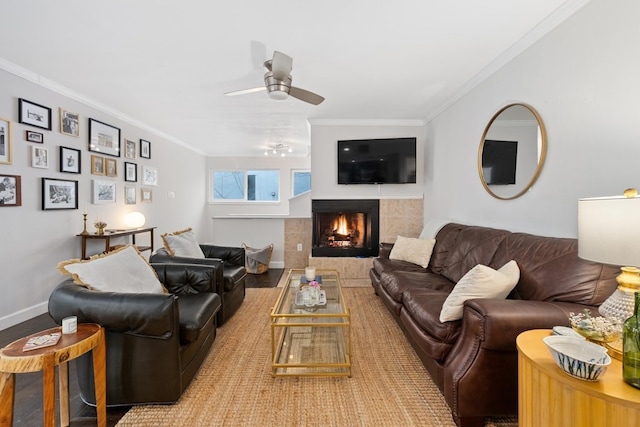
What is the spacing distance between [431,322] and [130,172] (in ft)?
14.5

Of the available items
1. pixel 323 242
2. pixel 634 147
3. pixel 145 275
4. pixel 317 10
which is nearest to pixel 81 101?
pixel 145 275

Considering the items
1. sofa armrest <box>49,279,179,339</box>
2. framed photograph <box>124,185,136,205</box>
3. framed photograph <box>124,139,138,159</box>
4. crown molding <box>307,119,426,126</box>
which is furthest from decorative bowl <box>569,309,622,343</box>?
framed photograph <box>124,139,138,159</box>

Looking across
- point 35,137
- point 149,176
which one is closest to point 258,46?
point 35,137

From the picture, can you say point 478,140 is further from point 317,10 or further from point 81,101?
point 81,101

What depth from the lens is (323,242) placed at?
4.44 metres

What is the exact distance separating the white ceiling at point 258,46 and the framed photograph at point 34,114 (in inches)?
10.5

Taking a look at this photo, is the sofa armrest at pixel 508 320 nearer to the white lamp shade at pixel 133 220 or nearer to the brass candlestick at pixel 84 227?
the brass candlestick at pixel 84 227

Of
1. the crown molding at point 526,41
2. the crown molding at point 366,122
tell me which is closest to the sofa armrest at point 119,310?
the crown molding at point 526,41

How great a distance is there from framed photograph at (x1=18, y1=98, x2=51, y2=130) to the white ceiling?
0.27m

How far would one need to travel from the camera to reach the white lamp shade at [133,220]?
3971 mm

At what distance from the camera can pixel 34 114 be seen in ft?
9.29

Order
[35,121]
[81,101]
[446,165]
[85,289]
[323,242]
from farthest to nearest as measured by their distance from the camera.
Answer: [323,242] → [446,165] → [81,101] → [35,121] → [85,289]

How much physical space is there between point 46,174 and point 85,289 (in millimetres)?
2155

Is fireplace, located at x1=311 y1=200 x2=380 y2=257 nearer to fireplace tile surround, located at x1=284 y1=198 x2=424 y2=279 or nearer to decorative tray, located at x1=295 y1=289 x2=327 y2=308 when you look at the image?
fireplace tile surround, located at x1=284 y1=198 x2=424 y2=279
